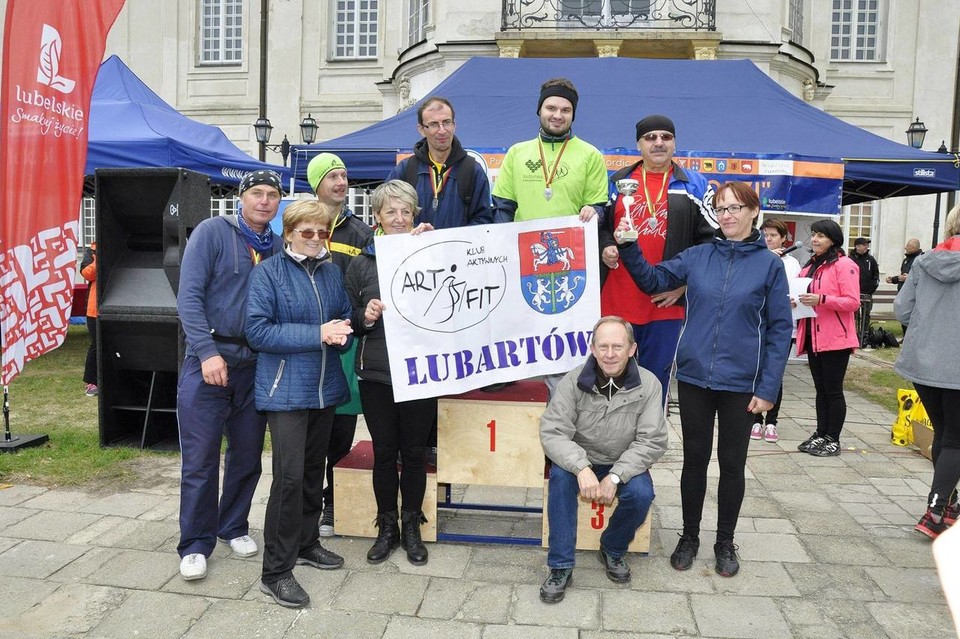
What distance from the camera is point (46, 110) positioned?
561cm

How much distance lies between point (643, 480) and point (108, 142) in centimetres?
768

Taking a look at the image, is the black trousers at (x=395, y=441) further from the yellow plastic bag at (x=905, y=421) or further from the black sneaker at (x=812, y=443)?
the yellow plastic bag at (x=905, y=421)

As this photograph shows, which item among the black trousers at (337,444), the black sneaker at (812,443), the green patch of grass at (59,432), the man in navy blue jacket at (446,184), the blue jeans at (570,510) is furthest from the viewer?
the black sneaker at (812,443)

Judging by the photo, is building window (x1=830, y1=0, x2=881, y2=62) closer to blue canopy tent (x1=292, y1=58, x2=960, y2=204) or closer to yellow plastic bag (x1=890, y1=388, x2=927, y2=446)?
blue canopy tent (x1=292, y1=58, x2=960, y2=204)

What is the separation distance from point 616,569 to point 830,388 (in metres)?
3.48

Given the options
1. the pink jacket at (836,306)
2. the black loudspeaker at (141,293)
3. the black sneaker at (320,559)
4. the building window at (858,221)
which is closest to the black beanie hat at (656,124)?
the black sneaker at (320,559)

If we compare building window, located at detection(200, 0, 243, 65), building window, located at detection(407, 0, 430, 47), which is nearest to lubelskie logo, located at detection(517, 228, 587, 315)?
building window, located at detection(407, 0, 430, 47)

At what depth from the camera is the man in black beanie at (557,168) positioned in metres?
3.95

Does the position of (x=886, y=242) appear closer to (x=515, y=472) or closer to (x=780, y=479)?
(x=780, y=479)

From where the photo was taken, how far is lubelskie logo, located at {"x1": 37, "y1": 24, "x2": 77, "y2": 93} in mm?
5504

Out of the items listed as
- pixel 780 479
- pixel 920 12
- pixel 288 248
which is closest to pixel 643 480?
pixel 288 248

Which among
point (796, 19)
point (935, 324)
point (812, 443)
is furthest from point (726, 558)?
point (796, 19)

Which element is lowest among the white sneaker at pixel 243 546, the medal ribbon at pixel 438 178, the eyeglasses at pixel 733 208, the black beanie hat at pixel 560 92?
the white sneaker at pixel 243 546

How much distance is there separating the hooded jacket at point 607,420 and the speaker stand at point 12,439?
444 centimetres
